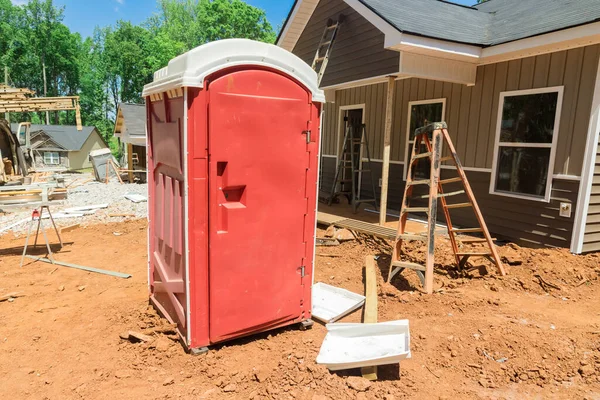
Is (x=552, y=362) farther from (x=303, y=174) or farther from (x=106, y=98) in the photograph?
(x=106, y=98)

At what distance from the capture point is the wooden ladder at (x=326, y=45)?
329 inches

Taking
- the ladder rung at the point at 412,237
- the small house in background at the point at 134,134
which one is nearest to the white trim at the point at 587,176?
the ladder rung at the point at 412,237

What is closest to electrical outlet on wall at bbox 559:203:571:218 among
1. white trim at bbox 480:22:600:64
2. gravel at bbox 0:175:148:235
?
white trim at bbox 480:22:600:64

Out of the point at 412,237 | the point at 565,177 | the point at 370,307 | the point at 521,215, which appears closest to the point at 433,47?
the point at 565,177

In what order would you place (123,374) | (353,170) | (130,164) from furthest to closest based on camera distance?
(130,164) < (353,170) < (123,374)

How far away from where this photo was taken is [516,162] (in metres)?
6.37

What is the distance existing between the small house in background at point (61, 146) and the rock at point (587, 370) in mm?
41666

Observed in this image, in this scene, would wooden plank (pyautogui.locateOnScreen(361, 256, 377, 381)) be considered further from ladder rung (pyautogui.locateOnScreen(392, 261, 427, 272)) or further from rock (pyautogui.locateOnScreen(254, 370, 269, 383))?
rock (pyautogui.locateOnScreen(254, 370, 269, 383))

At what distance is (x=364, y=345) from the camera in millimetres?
3139

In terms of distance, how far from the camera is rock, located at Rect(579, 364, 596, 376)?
2.86 metres

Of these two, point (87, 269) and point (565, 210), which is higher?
point (565, 210)

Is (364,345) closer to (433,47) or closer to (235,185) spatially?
(235,185)

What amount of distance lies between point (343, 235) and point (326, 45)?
473 cm

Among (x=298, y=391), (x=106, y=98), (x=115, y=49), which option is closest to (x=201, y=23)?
(x=115, y=49)
